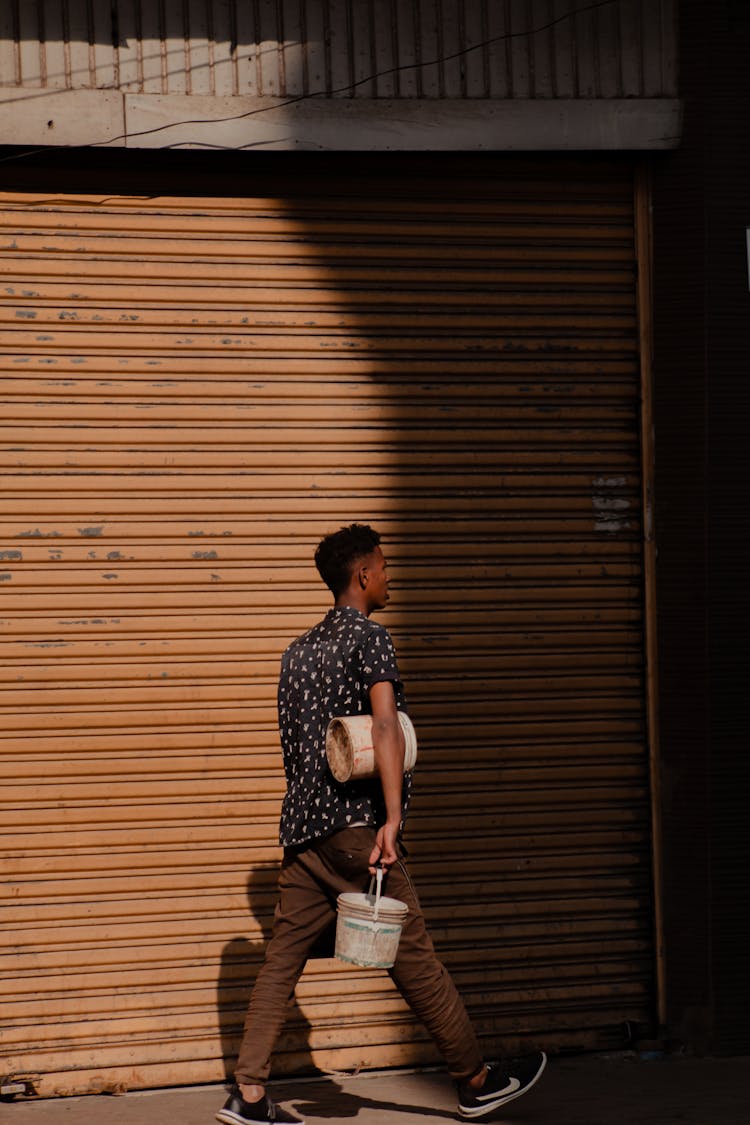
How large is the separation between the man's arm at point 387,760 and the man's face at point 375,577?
13.7 inches

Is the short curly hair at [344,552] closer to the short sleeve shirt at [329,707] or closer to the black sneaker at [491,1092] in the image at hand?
the short sleeve shirt at [329,707]

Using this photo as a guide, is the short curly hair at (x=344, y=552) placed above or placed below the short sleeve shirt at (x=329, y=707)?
above

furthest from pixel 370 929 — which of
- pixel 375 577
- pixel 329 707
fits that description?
pixel 375 577

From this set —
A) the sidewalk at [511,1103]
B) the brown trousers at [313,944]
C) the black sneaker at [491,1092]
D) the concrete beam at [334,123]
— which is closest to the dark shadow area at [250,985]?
the sidewalk at [511,1103]

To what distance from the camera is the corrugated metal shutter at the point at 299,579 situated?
5.62 meters

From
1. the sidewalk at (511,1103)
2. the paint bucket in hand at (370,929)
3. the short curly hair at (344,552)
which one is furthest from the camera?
the sidewalk at (511,1103)

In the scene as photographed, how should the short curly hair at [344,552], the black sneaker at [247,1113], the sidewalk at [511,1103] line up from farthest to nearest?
the sidewalk at [511,1103], the short curly hair at [344,552], the black sneaker at [247,1113]

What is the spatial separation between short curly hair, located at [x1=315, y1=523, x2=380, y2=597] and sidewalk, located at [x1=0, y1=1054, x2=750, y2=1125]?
1.95 m

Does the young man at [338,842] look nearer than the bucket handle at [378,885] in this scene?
No

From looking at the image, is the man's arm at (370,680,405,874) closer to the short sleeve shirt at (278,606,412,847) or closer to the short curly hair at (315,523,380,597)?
the short sleeve shirt at (278,606,412,847)

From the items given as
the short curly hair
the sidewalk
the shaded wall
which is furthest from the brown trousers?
the shaded wall

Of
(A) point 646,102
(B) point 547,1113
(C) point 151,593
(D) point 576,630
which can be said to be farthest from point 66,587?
(A) point 646,102

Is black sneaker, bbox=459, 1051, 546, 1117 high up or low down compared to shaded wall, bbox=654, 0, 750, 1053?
down

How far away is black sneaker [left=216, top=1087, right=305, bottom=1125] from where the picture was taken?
481cm
